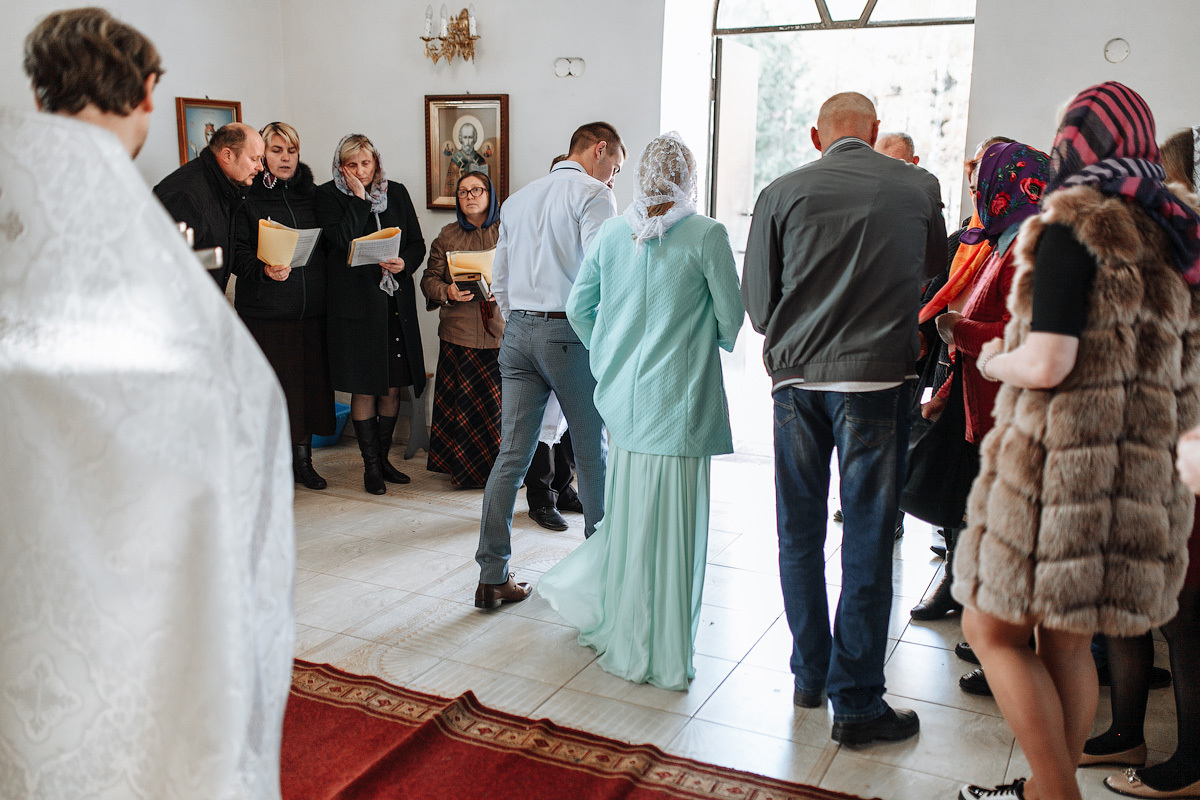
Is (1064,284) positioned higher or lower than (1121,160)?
lower

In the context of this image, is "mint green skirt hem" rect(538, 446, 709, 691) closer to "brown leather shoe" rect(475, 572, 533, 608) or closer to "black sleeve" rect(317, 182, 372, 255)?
"brown leather shoe" rect(475, 572, 533, 608)

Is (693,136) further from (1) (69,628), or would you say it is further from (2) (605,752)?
(1) (69,628)

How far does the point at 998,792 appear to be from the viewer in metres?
2.30

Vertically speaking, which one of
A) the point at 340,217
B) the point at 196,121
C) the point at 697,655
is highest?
the point at 196,121

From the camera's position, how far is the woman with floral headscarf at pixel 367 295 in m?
4.98

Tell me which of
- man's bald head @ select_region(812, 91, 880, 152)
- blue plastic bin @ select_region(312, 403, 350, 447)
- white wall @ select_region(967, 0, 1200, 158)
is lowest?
blue plastic bin @ select_region(312, 403, 350, 447)

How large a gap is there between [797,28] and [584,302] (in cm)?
369

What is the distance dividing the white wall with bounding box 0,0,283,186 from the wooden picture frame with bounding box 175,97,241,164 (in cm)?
5

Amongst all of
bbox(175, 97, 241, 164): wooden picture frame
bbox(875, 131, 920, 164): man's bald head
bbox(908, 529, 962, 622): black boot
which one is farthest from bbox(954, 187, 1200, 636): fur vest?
bbox(175, 97, 241, 164): wooden picture frame

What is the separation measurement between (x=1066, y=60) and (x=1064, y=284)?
367 cm

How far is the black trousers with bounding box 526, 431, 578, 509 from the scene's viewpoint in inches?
187

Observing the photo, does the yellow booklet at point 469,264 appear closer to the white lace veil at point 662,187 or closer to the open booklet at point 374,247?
the open booklet at point 374,247

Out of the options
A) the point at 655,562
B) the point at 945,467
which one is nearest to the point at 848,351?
the point at 945,467

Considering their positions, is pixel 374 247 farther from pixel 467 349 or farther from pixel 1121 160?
pixel 1121 160
